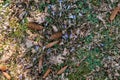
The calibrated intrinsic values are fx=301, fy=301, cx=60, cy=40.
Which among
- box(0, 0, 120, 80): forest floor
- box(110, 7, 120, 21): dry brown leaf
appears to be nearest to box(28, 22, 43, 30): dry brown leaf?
box(0, 0, 120, 80): forest floor

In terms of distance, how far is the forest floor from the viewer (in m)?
4.43

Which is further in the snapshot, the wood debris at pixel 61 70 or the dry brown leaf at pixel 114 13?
the dry brown leaf at pixel 114 13

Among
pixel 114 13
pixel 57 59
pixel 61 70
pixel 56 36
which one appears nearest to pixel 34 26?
pixel 56 36

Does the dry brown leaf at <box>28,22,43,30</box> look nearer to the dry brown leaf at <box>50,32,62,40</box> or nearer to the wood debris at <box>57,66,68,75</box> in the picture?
the dry brown leaf at <box>50,32,62,40</box>

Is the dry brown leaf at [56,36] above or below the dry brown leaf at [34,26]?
below

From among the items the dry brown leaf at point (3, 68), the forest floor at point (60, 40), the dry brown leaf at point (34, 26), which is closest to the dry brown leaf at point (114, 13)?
the forest floor at point (60, 40)

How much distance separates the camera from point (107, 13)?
15.0ft

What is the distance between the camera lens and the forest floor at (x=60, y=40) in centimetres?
443

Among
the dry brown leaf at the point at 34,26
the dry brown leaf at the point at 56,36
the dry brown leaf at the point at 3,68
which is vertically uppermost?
the dry brown leaf at the point at 34,26

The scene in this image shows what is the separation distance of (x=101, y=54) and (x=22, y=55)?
46.1 inches

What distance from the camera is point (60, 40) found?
449 centimetres

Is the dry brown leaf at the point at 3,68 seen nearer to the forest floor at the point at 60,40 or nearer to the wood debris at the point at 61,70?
the forest floor at the point at 60,40

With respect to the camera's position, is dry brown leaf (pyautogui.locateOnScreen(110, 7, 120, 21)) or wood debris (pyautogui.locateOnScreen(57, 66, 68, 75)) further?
dry brown leaf (pyautogui.locateOnScreen(110, 7, 120, 21))

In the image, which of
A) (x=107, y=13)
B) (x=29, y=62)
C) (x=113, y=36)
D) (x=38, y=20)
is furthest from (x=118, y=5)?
(x=29, y=62)
